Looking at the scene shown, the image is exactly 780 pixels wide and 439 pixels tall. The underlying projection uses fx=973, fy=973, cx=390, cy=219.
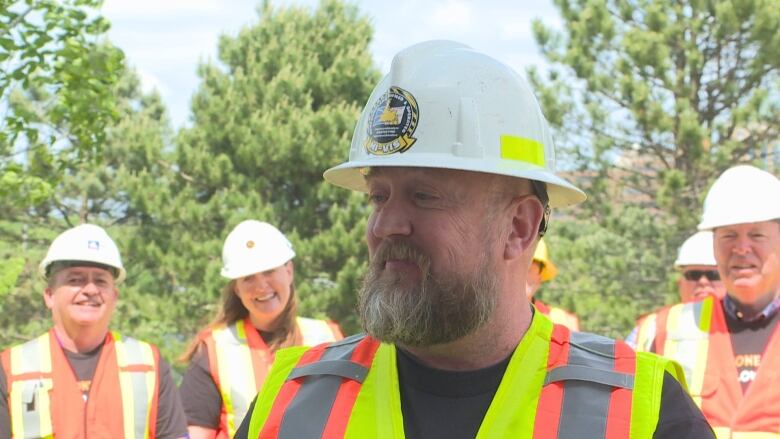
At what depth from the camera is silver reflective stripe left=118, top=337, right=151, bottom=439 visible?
214 inches

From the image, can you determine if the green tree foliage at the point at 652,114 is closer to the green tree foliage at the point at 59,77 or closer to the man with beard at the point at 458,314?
the green tree foliage at the point at 59,77

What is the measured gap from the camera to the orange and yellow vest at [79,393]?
5.14 metres

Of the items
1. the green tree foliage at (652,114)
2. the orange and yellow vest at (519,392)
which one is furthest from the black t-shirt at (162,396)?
the green tree foliage at (652,114)

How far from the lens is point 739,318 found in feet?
15.6

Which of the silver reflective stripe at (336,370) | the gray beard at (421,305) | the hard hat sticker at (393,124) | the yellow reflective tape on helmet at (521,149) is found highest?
the hard hat sticker at (393,124)

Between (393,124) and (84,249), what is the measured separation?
11.8 ft

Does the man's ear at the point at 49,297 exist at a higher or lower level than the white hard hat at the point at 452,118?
lower

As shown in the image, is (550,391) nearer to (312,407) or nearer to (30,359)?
(312,407)

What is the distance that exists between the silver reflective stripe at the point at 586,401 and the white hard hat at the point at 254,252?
145 inches

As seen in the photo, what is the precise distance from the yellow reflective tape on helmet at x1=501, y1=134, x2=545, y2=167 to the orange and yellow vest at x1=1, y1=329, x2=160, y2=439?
144 inches

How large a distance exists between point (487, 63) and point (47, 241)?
67.9 feet

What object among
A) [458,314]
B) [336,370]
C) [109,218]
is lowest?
[336,370]

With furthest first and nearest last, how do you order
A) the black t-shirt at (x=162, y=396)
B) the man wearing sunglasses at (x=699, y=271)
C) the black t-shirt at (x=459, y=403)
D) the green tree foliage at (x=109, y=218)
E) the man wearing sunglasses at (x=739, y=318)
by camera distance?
the green tree foliage at (x=109, y=218) → the man wearing sunglasses at (x=699, y=271) → the black t-shirt at (x=162, y=396) → the man wearing sunglasses at (x=739, y=318) → the black t-shirt at (x=459, y=403)

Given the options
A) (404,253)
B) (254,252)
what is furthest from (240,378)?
(404,253)
